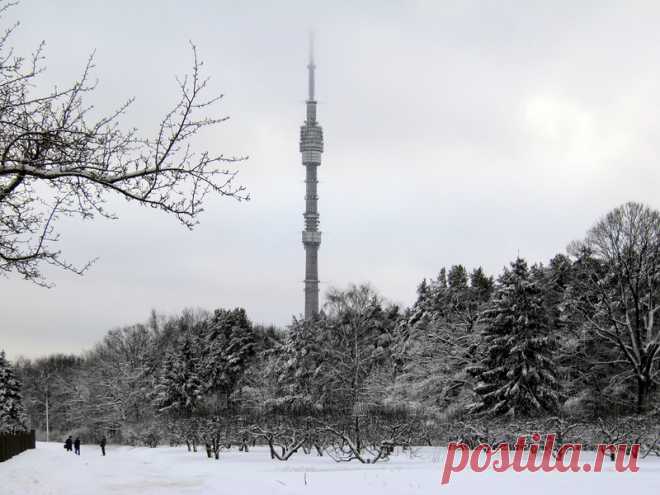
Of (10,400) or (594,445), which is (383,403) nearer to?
(594,445)

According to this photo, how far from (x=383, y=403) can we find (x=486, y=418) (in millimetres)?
10508

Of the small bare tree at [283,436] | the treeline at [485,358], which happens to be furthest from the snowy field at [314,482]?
the treeline at [485,358]

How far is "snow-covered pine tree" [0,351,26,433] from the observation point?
68062mm

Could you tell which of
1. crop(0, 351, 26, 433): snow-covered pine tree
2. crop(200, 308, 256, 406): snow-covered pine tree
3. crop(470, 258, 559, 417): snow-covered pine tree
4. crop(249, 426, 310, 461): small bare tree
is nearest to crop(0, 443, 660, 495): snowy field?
crop(249, 426, 310, 461): small bare tree

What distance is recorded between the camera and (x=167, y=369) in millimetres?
67938

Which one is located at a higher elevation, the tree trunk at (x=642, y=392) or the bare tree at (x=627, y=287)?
the bare tree at (x=627, y=287)

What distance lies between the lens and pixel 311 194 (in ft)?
521

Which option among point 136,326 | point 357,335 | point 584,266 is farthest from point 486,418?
point 136,326

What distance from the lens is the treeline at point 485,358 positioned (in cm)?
3525

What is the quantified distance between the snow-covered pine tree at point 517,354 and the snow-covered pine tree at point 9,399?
48673 millimetres

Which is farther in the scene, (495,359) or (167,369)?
(167,369)

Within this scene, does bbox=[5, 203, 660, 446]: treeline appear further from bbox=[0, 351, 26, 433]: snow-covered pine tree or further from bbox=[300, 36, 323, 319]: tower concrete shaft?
bbox=[300, 36, 323, 319]: tower concrete shaft

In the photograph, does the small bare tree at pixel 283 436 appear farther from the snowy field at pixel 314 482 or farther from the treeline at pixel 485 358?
the snowy field at pixel 314 482

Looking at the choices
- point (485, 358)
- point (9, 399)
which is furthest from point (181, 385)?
point (485, 358)
